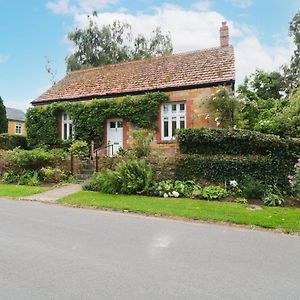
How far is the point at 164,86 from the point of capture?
1823cm

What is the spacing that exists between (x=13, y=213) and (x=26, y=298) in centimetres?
562

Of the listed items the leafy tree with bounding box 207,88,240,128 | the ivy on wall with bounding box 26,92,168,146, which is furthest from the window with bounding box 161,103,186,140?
the leafy tree with bounding box 207,88,240,128

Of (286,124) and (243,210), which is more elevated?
Answer: (286,124)

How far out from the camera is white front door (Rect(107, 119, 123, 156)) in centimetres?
1928

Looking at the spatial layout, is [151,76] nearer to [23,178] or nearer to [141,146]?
[141,146]

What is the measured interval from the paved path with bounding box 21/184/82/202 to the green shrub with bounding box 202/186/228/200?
521 cm

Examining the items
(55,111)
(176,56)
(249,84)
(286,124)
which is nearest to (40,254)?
(286,124)

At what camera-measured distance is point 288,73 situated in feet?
112

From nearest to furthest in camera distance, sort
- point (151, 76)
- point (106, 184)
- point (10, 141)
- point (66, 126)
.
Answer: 1. point (106, 184)
2. point (151, 76)
3. point (66, 126)
4. point (10, 141)

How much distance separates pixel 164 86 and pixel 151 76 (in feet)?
6.74

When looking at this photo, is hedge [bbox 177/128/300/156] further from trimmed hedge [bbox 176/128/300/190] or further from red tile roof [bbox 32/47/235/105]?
red tile roof [bbox 32/47/235/105]

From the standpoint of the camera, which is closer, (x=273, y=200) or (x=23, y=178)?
(x=273, y=200)

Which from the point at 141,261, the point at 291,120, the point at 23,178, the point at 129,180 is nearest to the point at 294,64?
the point at 291,120

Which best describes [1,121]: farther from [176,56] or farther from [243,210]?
[243,210]
